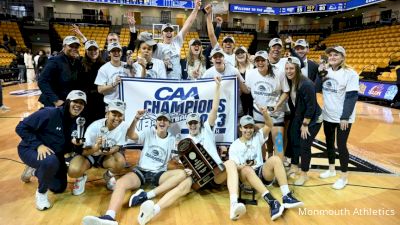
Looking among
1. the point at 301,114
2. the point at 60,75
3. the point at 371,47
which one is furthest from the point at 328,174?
the point at 371,47

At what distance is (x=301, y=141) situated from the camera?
361 cm

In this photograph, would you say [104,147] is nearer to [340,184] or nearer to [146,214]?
[146,214]

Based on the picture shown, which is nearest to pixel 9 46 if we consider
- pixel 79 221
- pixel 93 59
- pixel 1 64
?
pixel 1 64

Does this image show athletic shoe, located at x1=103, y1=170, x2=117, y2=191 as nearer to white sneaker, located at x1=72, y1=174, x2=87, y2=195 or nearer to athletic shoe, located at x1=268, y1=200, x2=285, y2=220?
white sneaker, located at x1=72, y1=174, x2=87, y2=195

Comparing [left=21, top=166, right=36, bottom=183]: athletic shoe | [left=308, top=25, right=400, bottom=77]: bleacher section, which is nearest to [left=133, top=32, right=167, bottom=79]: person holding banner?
[left=21, top=166, right=36, bottom=183]: athletic shoe

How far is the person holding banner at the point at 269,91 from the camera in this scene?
3.63 meters

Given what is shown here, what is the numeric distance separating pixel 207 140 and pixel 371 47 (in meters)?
16.7

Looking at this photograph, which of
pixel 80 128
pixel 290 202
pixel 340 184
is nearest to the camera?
pixel 290 202

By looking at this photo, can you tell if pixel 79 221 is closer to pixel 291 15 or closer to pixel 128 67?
pixel 128 67

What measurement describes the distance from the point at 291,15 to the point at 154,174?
2873 cm

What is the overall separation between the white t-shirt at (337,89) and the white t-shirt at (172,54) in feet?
6.20

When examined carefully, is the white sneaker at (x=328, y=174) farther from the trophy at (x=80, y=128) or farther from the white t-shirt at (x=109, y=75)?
the trophy at (x=80, y=128)

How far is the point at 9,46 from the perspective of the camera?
19031 millimetres

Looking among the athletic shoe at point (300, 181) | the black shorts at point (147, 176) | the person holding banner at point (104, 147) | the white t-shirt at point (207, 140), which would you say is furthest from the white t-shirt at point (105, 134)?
the athletic shoe at point (300, 181)
